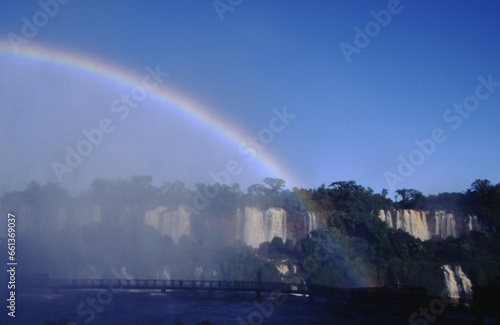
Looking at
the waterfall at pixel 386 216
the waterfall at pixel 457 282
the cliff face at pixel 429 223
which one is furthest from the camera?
the waterfall at pixel 386 216

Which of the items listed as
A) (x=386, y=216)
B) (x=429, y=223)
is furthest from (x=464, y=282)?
(x=386, y=216)

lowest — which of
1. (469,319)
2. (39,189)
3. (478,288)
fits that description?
(469,319)

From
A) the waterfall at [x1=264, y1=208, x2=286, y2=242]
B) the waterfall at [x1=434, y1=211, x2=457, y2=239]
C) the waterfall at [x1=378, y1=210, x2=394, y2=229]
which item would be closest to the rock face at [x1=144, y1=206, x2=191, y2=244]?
the waterfall at [x1=264, y1=208, x2=286, y2=242]

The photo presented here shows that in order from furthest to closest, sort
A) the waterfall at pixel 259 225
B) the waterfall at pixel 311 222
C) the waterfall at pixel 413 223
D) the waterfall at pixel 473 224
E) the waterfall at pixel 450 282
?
the waterfall at pixel 473 224
the waterfall at pixel 413 223
the waterfall at pixel 311 222
the waterfall at pixel 259 225
the waterfall at pixel 450 282

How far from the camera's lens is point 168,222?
7406cm

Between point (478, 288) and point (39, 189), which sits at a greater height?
point (39, 189)

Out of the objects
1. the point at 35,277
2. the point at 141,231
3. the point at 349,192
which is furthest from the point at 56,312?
the point at 349,192

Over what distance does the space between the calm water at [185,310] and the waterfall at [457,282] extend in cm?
2787

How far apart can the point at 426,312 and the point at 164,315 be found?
21.4 meters

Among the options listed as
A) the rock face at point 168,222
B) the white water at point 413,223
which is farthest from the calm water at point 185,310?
the white water at point 413,223

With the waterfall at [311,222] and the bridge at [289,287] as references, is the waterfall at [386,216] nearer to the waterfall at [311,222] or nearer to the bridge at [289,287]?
the waterfall at [311,222]

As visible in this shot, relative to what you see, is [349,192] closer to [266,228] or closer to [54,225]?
[266,228]

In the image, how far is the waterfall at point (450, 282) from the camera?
2485 inches

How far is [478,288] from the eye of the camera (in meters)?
34.8
